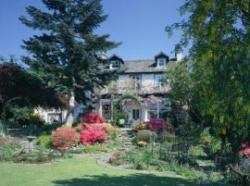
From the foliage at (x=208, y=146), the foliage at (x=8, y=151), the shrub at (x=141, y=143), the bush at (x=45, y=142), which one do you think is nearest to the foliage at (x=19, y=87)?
the bush at (x=45, y=142)

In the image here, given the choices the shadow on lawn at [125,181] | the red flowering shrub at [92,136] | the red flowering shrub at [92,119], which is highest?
the red flowering shrub at [92,119]

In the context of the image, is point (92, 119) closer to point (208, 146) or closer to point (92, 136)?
point (92, 136)

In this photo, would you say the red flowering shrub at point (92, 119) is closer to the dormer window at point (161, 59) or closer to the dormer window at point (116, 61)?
the dormer window at point (116, 61)

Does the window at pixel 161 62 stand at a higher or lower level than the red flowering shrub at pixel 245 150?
higher

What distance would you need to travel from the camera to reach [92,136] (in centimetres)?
3247

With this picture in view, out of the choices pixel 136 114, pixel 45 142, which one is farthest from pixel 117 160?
pixel 136 114

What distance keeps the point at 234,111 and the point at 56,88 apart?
26.2m

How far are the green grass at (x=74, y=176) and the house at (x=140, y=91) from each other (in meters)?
30.1

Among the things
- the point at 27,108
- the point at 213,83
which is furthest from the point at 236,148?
the point at 27,108

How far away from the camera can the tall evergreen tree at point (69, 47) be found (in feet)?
126

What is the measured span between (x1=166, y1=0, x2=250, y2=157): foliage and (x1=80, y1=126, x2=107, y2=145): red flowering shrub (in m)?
18.5

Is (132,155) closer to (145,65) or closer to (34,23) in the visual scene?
(34,23)

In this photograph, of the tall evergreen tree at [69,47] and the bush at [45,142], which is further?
the tall evergreen tree at [69,47]

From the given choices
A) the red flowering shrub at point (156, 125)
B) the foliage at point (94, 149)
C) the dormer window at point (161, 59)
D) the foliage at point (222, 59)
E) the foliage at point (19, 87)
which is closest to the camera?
the foliage at point (222, 59)
